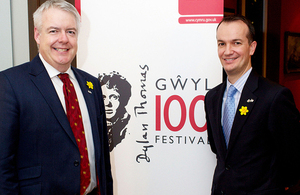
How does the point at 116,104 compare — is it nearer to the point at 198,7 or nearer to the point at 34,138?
the point at 34,138

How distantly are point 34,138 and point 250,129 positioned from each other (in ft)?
3.91

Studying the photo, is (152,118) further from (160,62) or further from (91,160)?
(91,160)

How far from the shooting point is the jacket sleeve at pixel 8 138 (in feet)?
3.97

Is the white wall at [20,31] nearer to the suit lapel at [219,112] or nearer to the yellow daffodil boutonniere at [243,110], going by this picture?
the suit lapel at [219,112]

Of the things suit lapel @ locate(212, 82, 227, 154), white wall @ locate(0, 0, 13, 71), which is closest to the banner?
suit lapel @ locate(212, 82, 227, 154)

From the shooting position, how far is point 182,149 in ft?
6.78

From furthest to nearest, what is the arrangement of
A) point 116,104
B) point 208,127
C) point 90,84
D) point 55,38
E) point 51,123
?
point 116,104 → point 208,127 → point 90,84 → point 55,38 → point 51,123

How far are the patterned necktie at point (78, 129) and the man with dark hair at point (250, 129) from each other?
0.82 m

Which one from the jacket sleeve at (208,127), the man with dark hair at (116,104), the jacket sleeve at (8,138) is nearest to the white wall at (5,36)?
the man with dark hair at (116,104)

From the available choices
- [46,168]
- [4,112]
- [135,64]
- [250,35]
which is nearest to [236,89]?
[250,35]

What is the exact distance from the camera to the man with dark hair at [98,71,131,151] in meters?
2.12

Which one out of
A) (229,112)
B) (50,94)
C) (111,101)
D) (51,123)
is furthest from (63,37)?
(229,112)

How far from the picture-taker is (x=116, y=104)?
2131mm

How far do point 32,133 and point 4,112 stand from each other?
0.55 ft
